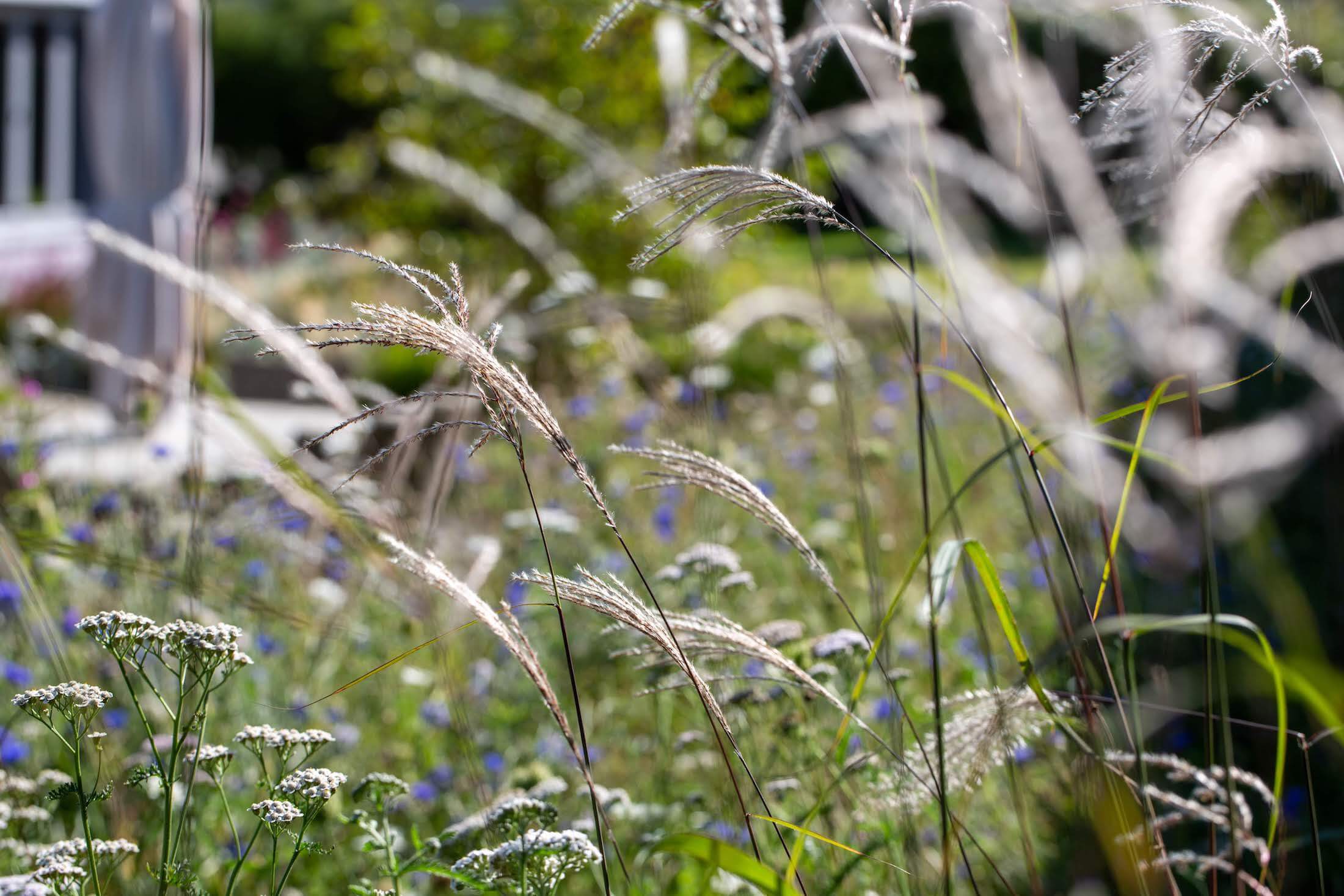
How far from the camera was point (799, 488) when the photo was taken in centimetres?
427

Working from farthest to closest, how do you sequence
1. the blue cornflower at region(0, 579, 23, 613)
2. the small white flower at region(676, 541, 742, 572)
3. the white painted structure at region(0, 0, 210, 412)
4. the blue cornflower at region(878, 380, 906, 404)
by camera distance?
the white painted structure at region(0, 0, 210, 412), the blue cornflower at region(878, 380, 906, 404), the blue cornflower at region(0, 579, 23, 613), the small white flower at region(676, 541, 742, 572)

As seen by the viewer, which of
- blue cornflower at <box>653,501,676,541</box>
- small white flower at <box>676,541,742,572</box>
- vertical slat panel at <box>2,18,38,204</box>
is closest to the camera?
small white flower at <box>676,541,742,572</box>

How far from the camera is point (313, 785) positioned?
1028 millimetres

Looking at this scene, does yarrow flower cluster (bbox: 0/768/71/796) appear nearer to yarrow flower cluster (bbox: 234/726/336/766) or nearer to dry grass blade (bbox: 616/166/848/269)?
yarrow flower cluster (bbox: 234/726/336/766)

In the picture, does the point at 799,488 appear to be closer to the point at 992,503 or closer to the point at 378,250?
the point at 992,503

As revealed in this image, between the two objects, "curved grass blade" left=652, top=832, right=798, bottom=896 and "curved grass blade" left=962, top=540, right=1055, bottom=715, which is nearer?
"curved grass blade" left=652, top=832, right=798, bottom=896

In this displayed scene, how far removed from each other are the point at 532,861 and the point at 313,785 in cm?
21

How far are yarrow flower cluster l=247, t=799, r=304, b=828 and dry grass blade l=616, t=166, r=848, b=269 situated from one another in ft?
1.80

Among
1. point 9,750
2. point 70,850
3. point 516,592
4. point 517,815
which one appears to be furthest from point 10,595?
point 517,815

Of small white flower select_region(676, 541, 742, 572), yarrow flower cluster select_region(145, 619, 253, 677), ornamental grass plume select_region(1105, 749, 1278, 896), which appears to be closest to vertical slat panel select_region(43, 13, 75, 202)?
small white flower select_region(676, 541, 742, 572)

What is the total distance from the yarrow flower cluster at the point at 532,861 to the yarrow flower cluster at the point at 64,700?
353mm

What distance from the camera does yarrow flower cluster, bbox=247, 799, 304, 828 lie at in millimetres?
987

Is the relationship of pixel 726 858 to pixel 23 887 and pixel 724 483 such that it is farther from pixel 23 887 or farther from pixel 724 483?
pixel 23 887

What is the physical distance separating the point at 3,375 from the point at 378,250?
5.73m
